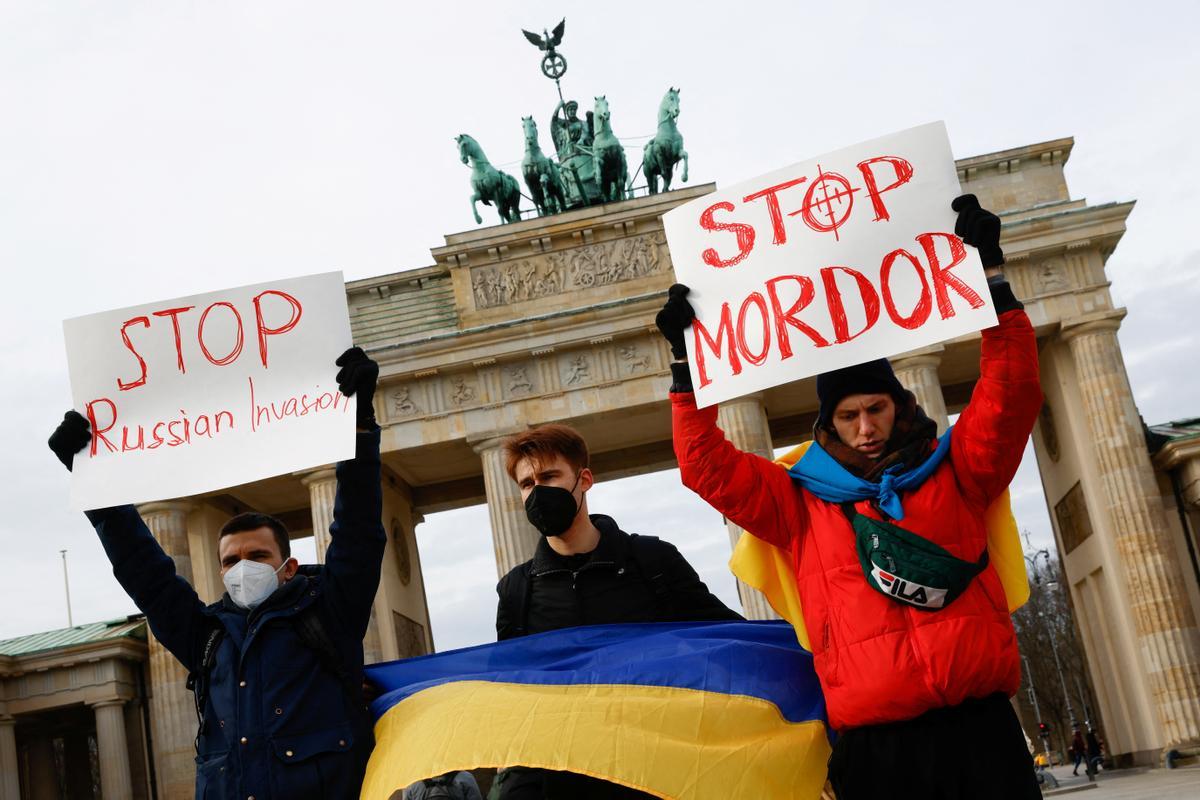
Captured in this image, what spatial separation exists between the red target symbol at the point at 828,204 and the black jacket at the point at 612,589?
1442mm

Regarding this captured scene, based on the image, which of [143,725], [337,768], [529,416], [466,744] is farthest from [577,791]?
[143,725]

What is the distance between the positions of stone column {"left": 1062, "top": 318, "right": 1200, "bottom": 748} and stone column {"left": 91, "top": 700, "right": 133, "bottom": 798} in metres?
22.7

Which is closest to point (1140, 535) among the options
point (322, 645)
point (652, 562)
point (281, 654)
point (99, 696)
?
point (99, 696)

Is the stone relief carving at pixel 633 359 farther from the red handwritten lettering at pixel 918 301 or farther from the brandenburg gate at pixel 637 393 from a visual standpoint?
the red handwritten lettering at pixel 918 301

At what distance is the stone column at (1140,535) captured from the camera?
26672 mm

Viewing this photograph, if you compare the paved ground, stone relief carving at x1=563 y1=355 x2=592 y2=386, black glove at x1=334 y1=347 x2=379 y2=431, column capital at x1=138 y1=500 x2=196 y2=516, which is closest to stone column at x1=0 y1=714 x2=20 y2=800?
column capital at x1=138 y1=500 x2=196 y2=516

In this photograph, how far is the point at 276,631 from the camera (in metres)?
5.06

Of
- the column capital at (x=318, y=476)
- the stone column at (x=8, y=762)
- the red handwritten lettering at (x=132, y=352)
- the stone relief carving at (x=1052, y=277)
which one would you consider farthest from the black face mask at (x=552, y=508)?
the stone column at (x=8, y=762)

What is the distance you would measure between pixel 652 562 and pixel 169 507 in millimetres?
26942

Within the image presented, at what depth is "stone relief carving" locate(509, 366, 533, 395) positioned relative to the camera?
3011 centimetres

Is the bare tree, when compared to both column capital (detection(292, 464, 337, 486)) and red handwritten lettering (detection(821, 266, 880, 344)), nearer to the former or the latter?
column capital (detection(292, 464, 337, 486))

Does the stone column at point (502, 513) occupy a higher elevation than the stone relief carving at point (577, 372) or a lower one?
lower

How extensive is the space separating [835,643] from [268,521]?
7.30 ft

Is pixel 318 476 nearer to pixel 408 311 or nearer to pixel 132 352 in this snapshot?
pixel 408 311
